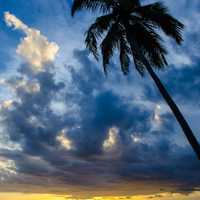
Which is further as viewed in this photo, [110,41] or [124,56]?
[124,56]

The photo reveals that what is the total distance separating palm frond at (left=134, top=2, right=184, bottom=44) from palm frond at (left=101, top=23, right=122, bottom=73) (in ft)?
4.64

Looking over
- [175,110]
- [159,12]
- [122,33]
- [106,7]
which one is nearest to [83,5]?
[106,7]

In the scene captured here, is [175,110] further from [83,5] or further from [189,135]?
[83,5]

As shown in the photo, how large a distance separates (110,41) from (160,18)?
2781 mm

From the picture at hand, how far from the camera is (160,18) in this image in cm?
1750

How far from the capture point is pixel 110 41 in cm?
1789

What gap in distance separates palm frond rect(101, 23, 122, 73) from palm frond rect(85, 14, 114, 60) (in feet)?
1.16

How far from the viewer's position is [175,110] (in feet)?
47.1

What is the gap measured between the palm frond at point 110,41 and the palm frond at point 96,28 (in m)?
0.35

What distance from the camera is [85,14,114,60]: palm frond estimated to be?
1756 cm

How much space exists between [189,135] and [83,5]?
925 centimetres

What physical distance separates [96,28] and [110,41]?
1002 millimetres

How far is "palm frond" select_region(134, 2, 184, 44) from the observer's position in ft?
57.4

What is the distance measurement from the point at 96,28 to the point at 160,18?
331cm
